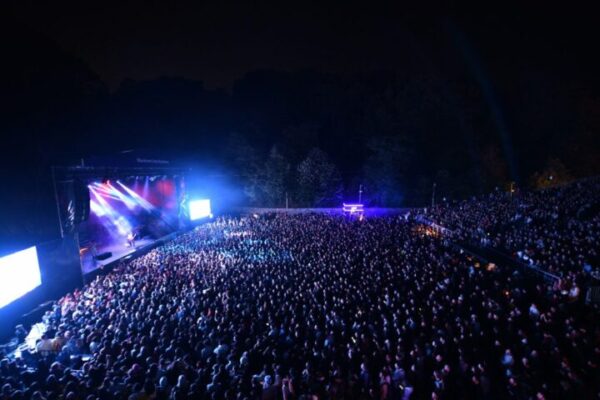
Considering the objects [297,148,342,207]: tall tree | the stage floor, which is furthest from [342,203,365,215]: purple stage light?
the stage floor

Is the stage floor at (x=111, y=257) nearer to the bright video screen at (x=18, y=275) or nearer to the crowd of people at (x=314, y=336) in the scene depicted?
the bright video screen at (x=18, y=275)

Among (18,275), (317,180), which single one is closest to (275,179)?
(317,180)

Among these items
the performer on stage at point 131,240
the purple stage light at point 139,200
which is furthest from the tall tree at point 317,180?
the performer on stage at point 131,240

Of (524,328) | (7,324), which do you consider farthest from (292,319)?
(7,324)

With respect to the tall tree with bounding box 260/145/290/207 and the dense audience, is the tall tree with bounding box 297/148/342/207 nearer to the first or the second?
the tall tree with bounding box 260/145/290/207

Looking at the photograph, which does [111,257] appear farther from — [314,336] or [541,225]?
[541,225]
